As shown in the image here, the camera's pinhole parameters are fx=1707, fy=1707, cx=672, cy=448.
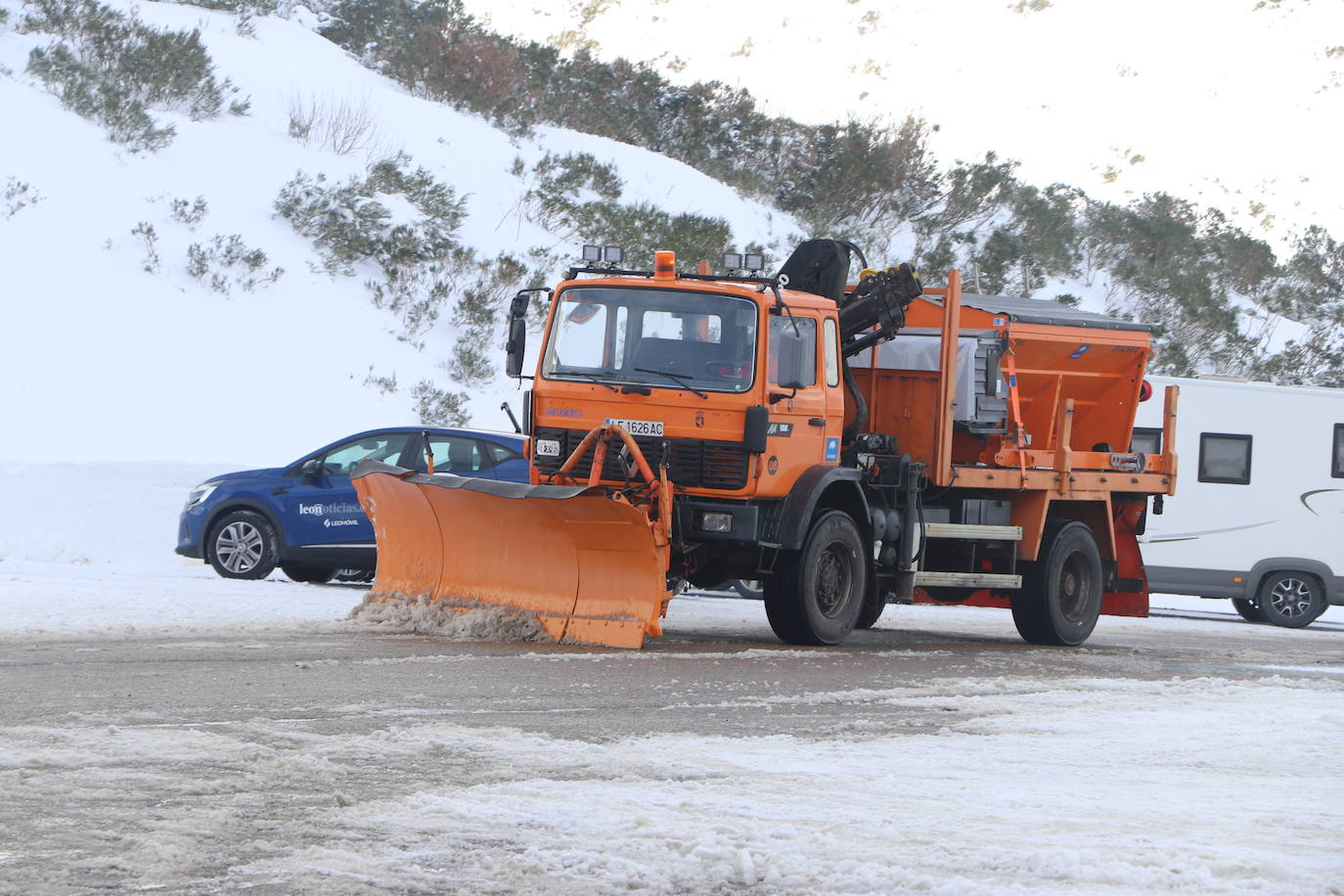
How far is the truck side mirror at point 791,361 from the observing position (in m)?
11.6

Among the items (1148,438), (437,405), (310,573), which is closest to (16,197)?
(437,405)

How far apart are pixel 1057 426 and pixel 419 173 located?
67.7 feet

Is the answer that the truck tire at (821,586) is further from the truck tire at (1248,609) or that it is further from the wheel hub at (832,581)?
the truck tire at (1248,609)

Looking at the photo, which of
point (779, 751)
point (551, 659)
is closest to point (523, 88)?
point (551, 659)

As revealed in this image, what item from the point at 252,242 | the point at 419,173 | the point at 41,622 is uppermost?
the point at 419,173

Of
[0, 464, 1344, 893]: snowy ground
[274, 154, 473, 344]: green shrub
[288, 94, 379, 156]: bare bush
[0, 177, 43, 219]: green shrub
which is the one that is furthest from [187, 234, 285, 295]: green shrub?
[0, 464, 1344, 893]: snowy ground

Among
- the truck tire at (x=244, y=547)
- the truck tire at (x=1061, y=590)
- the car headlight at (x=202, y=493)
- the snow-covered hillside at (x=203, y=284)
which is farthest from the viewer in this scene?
the snow-covered hillside at (x=203, y=284)

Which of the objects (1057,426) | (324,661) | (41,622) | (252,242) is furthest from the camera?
(252,242)

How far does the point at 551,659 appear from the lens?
10.3 m

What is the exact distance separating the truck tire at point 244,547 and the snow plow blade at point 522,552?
11.8 feet

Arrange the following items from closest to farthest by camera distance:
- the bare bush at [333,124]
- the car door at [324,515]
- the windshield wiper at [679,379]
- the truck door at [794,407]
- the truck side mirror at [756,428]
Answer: the truck side mirror at [756,428] → the windshield wiper at [679,379] → the truck door at [794,407] → the car door at [324,515] → the bare bush at [333,124]

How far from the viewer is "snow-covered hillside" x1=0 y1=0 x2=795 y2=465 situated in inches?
928

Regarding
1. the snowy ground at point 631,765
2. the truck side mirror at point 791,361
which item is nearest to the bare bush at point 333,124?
the snowy ground at point 631,765

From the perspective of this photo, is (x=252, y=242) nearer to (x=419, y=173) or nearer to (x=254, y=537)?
(x=419, y=173)
